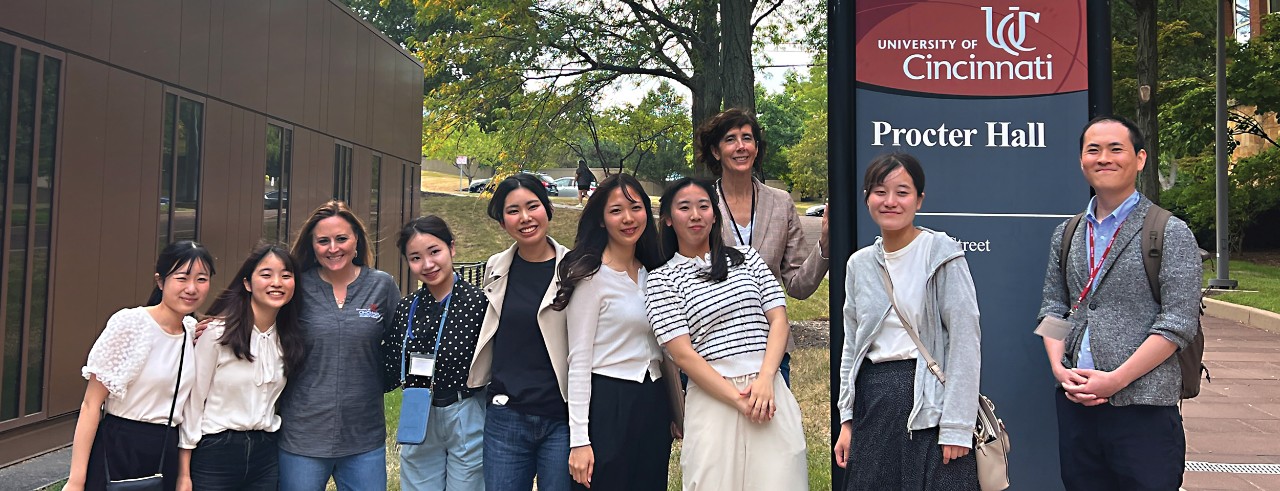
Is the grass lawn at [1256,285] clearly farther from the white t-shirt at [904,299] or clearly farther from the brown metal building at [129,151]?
the brown metal building at [129,151]

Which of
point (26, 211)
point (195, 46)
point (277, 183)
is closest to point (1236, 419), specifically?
point (277, 183)

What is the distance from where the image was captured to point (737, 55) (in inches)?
378

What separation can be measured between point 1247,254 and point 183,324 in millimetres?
24657

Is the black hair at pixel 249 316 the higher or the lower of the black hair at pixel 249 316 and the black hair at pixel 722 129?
the lower

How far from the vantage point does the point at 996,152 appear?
3.76 metres

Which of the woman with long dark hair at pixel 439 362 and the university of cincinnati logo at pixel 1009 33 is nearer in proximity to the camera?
the woman with long dark hair at pixel 439 362

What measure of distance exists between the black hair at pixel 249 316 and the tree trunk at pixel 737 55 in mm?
6579

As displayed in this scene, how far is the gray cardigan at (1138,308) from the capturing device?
280 cm

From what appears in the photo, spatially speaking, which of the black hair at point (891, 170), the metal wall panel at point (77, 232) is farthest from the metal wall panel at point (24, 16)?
the black hair at point (891, 170)

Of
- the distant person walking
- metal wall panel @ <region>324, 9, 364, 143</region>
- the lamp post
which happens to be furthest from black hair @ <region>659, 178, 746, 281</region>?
the lamp post

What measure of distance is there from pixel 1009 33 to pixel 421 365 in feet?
8.78

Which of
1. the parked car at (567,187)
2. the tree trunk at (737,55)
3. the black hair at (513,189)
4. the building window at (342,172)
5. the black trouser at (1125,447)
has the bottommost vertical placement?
the black trouser at (1125,447)

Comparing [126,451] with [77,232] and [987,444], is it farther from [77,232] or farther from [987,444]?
[77,232]

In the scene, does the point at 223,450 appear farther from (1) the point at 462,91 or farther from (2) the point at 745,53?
(1) the point at 462,91
